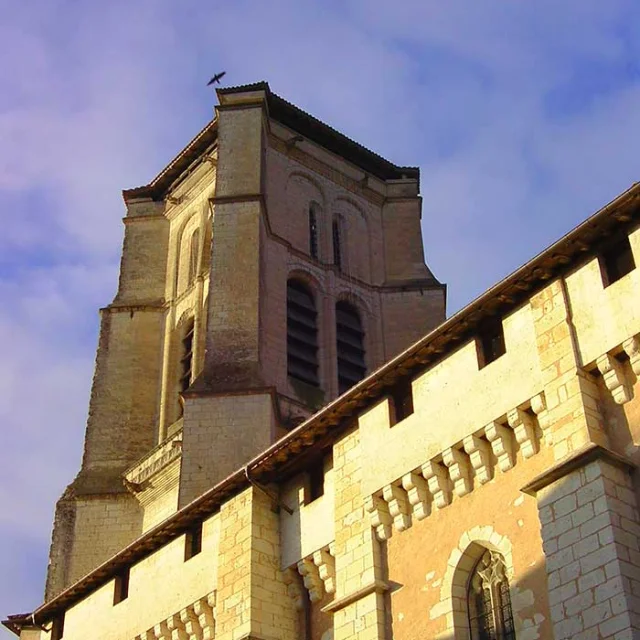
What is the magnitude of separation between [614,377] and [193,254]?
2410cm

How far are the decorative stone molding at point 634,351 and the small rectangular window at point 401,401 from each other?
12.0 feet

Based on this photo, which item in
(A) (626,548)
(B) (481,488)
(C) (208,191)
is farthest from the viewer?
(C) (208,191)

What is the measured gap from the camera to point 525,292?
48.4 feet

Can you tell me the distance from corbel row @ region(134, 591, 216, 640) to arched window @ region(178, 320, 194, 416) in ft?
49.3

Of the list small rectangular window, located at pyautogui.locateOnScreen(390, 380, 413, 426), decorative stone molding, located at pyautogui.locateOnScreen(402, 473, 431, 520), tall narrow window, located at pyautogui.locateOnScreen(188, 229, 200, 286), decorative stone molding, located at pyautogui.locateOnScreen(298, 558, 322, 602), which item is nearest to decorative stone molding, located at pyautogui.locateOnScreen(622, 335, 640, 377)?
decorative stone molding, located at pyautogui.locateOnScreen(402, 473, 431, 520)

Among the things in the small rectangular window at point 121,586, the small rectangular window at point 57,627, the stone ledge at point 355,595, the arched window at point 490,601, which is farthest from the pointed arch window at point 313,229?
the arched window at point 490,601

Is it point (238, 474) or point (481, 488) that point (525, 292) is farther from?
point (238, 474)

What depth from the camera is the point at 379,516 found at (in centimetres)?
1557

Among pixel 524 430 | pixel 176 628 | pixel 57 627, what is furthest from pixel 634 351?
pixel 57 627

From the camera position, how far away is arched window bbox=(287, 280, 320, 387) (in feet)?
103

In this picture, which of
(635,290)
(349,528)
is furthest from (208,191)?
(635,290)

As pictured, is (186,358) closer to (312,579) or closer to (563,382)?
(312,579)

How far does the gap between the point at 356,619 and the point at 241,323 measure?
14.9 m

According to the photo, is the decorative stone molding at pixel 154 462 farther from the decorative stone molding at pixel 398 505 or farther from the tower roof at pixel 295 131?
the decorative stone molding at pixel 398 505
